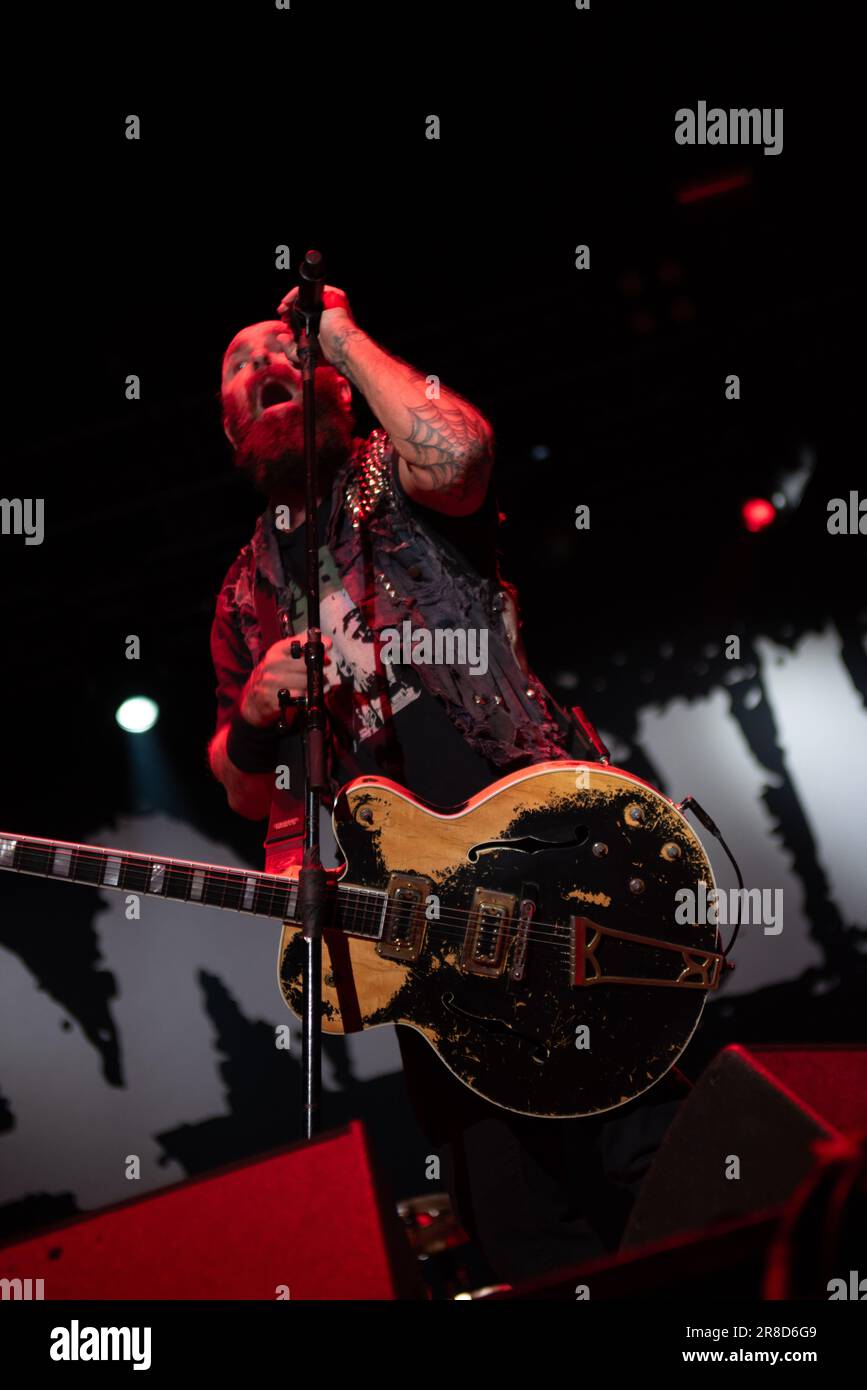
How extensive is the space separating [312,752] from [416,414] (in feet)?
2.96

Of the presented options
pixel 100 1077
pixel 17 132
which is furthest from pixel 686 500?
pixel 100 1077

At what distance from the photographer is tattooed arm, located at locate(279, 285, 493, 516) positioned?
2.64 metres

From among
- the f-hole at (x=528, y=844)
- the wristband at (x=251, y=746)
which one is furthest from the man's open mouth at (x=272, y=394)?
the f-hole at (x=528, y=844)

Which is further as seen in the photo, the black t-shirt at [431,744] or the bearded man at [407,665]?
the black t-shirt at [431,744]

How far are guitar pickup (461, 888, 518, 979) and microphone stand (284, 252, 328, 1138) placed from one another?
18.8 inches

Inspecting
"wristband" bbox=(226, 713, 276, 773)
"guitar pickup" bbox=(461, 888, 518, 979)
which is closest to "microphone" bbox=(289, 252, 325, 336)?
"wristband" bbox=(226, 713, 276, 773)

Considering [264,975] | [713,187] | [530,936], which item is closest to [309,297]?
[530,936]

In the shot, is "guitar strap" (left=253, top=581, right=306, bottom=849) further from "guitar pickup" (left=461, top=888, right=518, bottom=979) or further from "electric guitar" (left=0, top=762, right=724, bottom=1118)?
"guitar pickup" (left=461, top=888, right=518, bottom=979)

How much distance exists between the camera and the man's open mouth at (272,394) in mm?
3287

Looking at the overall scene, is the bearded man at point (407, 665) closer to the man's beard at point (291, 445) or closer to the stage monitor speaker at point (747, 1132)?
the man's beard at point (291, 445)

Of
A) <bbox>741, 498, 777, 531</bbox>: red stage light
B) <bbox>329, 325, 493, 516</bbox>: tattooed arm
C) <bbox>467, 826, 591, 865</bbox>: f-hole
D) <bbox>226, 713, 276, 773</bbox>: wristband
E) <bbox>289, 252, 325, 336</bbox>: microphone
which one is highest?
<bbox>741, 498, 777, 531</bbox>: red stage light

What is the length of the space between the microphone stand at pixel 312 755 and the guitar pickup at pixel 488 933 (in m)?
0.48

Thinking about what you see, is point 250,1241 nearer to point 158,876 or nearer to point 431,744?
point 158,876

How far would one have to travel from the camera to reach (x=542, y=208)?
4.61m
